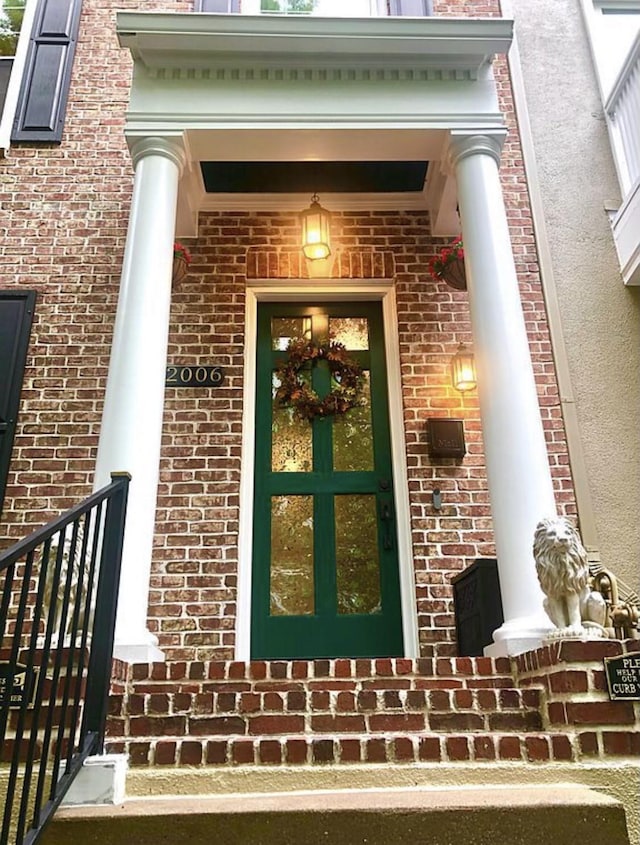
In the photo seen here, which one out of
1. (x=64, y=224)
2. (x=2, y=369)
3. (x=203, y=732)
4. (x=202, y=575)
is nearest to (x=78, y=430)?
(x=2, y=369)

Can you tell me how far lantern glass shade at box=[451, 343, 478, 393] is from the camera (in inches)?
161

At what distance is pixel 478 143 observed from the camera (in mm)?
3543

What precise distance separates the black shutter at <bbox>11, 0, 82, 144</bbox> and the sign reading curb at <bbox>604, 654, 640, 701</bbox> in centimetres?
482

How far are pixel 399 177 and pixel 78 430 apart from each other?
268 cm

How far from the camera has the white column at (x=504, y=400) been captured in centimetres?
274

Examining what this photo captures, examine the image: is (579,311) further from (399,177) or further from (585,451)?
(399,177)

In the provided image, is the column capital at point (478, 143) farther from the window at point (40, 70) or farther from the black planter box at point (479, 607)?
the window at point (40, 70)

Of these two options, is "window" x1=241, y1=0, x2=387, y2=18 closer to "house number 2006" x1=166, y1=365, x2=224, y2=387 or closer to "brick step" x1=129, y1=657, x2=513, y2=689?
"house number 2006" x1=166, y1=365, x2=224, y2=387

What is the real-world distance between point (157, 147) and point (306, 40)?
1.00 metres

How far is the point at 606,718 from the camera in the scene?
1998 millimetres

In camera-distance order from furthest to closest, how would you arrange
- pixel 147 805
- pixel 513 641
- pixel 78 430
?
pixel 78 430 < pixel 513 641 < pixel 147 805

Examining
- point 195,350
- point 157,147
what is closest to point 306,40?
point 157,147

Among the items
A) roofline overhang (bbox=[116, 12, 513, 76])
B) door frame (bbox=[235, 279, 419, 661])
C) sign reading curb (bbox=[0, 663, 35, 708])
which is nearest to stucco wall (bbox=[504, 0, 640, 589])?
door frame (bbox=[235, 279, 419, 661])

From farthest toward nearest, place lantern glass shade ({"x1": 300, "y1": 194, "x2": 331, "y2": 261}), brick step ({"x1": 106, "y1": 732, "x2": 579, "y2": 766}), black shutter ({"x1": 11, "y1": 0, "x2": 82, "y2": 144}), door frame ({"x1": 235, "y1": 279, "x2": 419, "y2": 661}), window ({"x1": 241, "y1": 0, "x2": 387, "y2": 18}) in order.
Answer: window ({"x1": 241, "y1": 0, "x2": 387, "y2": 18}) < black shutter ({"x1": 11, "y1": 0, "x2": 82, "y2": 144}) < lantern glass shade ({"x1": 300, "y1": 194, "x2": 331, "y2": 261}) < door frame ({"x1": 235, "y1": 279, "x2": 419, "y2": 661}) < brick step ({"x1": 106, "y1": 732, "x2": 579, "y2": 766})
